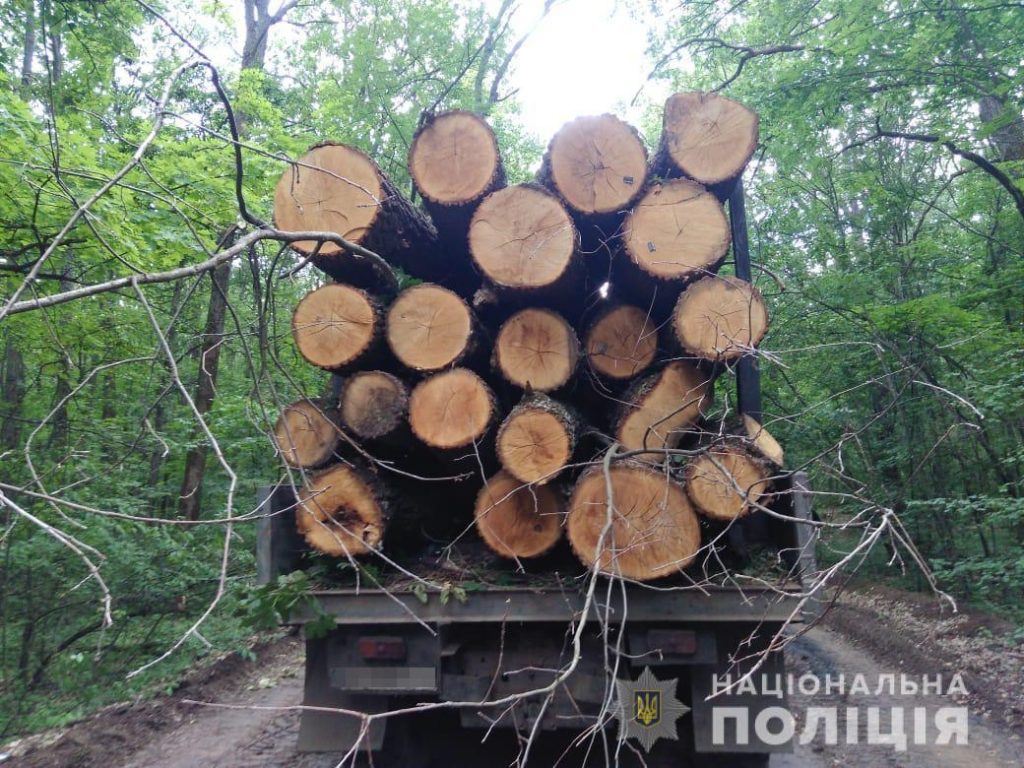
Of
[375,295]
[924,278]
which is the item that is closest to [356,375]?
[375,295]

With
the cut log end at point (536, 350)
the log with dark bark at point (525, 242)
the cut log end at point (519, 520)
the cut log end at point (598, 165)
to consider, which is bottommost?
the cut log end at point (519, 520)

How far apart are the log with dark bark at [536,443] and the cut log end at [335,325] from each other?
2.99 feet

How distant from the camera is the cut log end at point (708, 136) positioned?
3711mm

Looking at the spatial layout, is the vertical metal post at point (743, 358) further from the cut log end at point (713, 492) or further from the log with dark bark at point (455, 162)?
the log with dark bark at point (455, 162)

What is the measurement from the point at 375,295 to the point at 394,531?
4.16ft

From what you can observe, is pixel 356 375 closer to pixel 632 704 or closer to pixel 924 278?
pixel 632 704

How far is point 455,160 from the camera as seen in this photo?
3781mm

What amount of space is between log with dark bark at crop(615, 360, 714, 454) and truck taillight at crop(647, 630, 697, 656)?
2.91 ft

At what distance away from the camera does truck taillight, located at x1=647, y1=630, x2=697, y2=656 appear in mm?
3154

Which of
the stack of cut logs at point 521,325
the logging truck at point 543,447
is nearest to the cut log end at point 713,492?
the logging truck at point 543,447

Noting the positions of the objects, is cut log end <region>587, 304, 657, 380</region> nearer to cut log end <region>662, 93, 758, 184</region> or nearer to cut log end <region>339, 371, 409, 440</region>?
cut log end <region>662, 93, 758, 184</region>

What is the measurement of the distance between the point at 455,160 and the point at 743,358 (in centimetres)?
185

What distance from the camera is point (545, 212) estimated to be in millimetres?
3609

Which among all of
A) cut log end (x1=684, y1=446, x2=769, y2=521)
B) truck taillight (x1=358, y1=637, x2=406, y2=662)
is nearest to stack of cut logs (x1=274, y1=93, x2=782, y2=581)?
cut log end (x1=684, y1=446, x2=769, y2=521)
